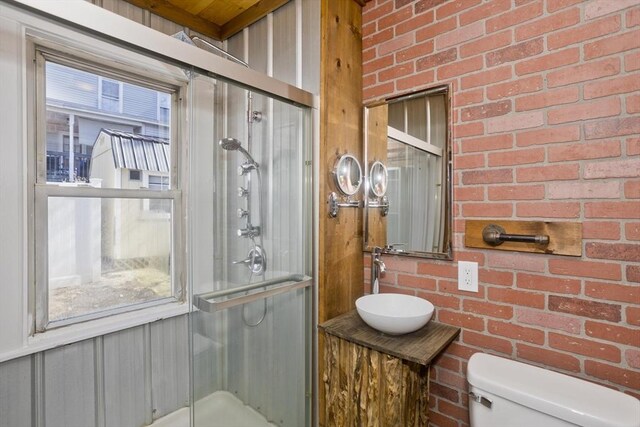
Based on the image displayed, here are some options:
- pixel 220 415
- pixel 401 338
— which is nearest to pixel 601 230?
pixel 401 338

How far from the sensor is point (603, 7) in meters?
1.19

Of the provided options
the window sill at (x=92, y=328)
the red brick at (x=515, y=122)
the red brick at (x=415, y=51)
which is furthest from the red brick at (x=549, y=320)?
the window sill at (x=92, y=328)

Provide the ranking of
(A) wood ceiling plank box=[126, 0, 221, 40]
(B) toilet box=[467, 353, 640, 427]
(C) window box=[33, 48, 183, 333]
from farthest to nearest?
(A) wood ceiling plank box=[126, 0, 221, 40]
(C) window box=[33, 48, 183, 333]
(B) toilet box=[467, 353, 640, 427]

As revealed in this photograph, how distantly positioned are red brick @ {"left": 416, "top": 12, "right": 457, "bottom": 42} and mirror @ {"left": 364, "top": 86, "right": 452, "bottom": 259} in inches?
10.8

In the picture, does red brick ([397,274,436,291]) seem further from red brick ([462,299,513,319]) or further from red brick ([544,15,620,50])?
red brick ([544,15,620,50])

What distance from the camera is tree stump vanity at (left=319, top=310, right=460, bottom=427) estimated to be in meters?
1.29

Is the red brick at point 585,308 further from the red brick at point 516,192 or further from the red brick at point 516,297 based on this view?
the red brick at point 516,192

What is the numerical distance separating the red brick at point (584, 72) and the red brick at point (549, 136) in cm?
18

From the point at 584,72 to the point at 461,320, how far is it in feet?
3.73

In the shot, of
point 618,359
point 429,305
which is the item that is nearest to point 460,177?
point 429,305

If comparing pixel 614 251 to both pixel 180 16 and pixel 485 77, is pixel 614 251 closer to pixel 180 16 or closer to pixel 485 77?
pixel 485 77

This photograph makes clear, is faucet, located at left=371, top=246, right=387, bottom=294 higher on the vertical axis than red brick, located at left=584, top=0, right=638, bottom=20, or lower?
lower

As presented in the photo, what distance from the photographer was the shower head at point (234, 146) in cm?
153

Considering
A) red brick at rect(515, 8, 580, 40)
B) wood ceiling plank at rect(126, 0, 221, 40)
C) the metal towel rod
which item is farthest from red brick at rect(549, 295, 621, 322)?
wood ceiling plank at rect(126, 0, 221, 40)
